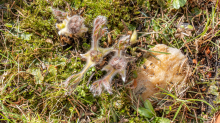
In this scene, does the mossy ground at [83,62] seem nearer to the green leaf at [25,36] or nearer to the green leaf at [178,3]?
the green leaf at [25,36]

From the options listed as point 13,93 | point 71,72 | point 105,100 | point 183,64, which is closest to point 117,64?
point 105,100

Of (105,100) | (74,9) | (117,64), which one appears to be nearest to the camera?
(117,64)

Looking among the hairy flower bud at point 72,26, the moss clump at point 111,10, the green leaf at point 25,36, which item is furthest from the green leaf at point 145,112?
the green leaf at point 25,36

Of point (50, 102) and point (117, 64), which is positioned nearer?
point (117, 64)

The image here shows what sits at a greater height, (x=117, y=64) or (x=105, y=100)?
(x=117, y=64)

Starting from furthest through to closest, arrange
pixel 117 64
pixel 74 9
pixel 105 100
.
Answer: pixel 74 9, pixel 105 100, pixel 117 64

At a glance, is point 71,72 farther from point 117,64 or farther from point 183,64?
point 183,64

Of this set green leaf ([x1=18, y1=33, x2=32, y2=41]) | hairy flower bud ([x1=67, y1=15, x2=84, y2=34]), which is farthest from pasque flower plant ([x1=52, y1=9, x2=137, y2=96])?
green leaf ([x1=18, y1=33, x2=32, y2=41])

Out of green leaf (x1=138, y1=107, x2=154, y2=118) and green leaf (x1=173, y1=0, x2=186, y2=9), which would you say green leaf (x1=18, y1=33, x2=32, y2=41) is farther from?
green leaf (x1=173, y1=0, x2=186, y2=9)

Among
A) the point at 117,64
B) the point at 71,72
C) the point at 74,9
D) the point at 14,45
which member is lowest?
the point at 71,72
